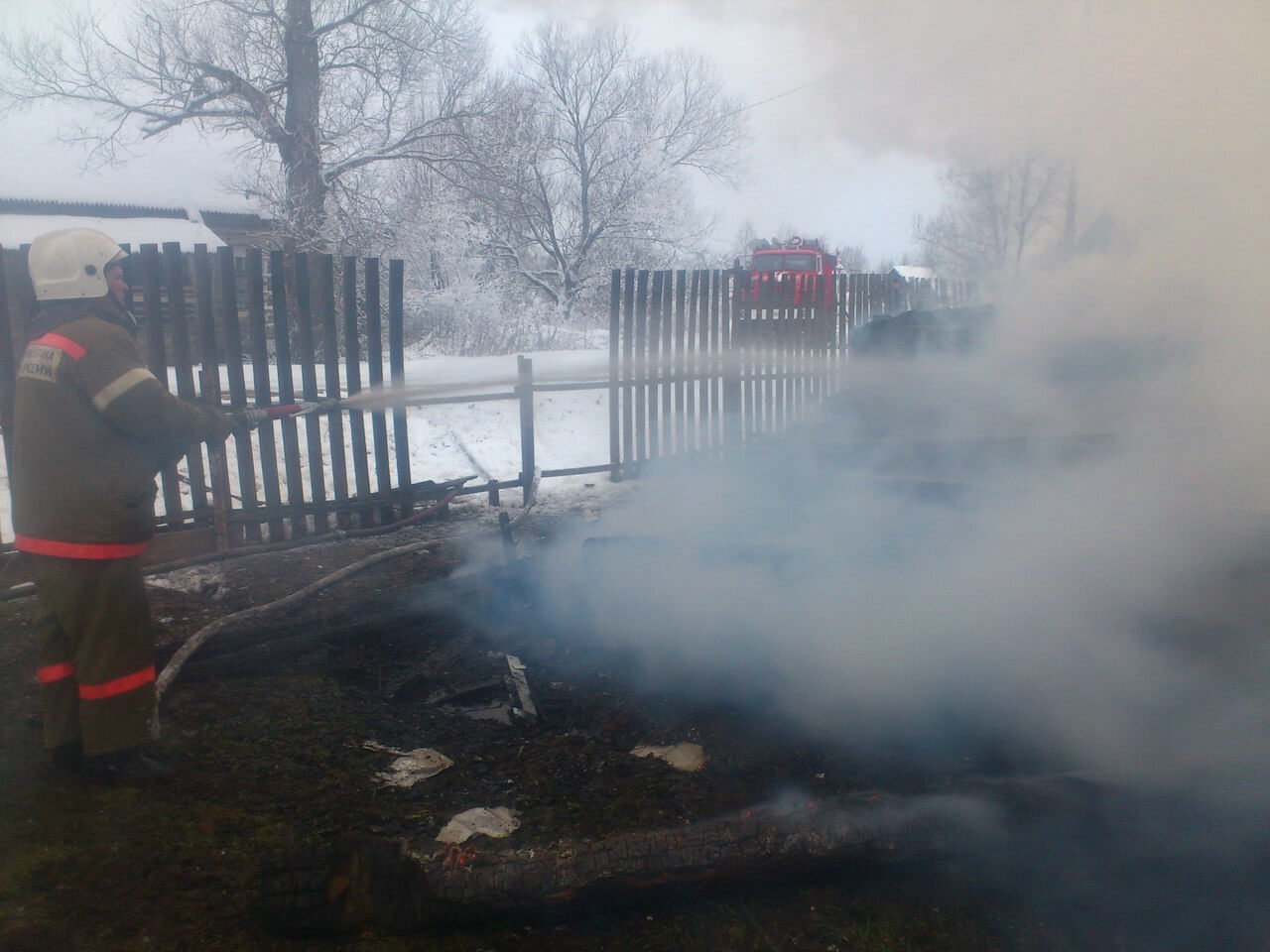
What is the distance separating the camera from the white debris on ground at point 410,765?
3264 millimetres

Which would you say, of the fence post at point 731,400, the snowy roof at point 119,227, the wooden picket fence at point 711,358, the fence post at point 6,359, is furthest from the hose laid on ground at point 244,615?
the snowy roof at point 119,227

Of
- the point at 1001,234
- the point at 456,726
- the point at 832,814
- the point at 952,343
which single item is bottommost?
the point at 456,726

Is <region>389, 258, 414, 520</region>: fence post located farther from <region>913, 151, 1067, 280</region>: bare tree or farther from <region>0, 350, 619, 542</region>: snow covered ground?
<region>913, 151, 1067, 280</region>: bare tree

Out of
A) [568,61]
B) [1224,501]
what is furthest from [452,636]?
[568,61]

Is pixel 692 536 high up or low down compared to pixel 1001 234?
down

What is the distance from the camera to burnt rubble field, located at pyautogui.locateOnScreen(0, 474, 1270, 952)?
238 cm

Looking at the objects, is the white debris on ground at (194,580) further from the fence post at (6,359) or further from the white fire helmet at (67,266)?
the white fire helmet at (67,266)

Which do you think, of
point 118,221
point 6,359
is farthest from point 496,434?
point 118,221

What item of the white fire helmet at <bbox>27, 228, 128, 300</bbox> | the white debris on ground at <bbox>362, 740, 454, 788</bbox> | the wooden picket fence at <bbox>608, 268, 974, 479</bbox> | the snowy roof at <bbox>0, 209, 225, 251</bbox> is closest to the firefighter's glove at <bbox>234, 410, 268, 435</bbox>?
the white fire helmet at <bbox>27, 228, 128, 300</bbox>

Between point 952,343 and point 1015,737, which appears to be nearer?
point 1015,737

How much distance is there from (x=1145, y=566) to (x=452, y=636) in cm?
375

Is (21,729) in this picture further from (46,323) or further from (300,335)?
(300,335)

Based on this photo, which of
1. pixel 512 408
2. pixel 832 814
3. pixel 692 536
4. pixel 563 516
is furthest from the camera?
pixel 512 408

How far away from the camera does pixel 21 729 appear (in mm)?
3463
